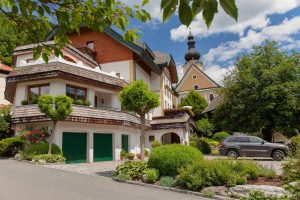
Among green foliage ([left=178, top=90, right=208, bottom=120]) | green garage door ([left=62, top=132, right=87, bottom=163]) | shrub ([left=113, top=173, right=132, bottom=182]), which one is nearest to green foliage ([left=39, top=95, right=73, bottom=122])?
green garage door ([left=62, top=132, right=87, bottom=163])

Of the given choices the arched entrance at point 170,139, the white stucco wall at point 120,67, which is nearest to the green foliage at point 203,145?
the arched entrance at point 170,139

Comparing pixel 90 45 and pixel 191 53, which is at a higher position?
pixel 191 53

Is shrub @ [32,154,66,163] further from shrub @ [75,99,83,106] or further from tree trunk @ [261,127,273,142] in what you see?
tree trunk @ [261,127,273,142]

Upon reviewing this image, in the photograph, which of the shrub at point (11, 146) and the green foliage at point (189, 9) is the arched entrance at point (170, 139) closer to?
the shrub at point (11, 146)

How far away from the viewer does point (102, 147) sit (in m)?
25.8

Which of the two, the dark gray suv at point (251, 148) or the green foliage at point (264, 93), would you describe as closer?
the dark gray suv at point (251, 148)

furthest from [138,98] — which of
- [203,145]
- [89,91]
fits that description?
[203,145]

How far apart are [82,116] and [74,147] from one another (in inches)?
91.5

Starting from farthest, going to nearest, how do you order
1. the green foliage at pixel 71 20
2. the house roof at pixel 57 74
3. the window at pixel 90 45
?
the window at pixel 90 45 < the house roof at pixel 57 74 < the green foliage at pixel 71 20

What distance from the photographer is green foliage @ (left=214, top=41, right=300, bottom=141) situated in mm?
29047

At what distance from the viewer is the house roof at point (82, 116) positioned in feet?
74.3

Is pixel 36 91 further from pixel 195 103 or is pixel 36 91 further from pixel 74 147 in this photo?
pixel 195 103

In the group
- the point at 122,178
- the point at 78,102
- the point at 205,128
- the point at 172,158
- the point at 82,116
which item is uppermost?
the point at 78,102

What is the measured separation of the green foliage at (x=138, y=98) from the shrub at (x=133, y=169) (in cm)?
295
